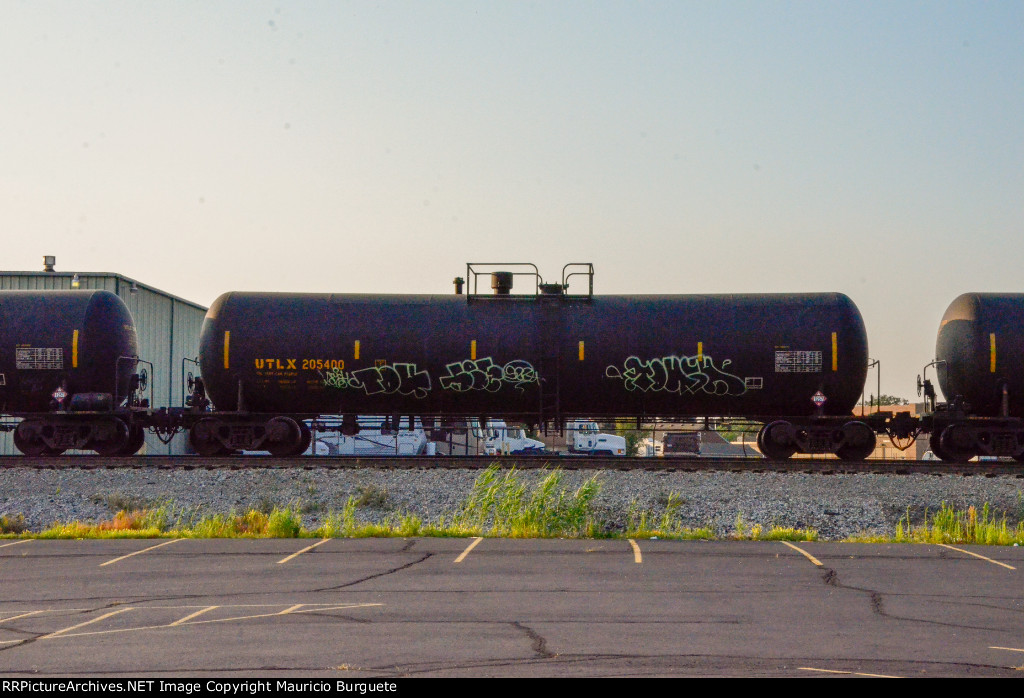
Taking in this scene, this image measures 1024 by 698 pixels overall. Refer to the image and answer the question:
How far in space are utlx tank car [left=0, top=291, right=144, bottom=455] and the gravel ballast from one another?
111 inches

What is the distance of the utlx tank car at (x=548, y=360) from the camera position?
762 inches

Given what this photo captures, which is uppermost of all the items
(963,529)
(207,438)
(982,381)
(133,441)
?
(982,381)

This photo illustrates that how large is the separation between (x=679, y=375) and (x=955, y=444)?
6.29 metres

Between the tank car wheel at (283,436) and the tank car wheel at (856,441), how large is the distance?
11.9 meters

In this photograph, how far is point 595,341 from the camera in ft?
63.9

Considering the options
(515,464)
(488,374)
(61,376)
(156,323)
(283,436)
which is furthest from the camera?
(156,323)

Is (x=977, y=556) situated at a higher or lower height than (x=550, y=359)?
lower

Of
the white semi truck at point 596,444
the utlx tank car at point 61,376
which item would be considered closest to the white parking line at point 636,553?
the utlx tank car at point 61,376

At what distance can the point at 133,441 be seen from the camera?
21.2 metres

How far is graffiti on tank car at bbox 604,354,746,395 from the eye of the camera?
63.5ft

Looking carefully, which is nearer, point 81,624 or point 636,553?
point 81,624

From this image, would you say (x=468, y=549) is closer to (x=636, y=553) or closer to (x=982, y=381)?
(x=636, y=553)

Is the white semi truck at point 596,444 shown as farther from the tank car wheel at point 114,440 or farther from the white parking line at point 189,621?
the white parking line at point 189,621

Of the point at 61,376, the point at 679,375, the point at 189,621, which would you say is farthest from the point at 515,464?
the point at 189,621
